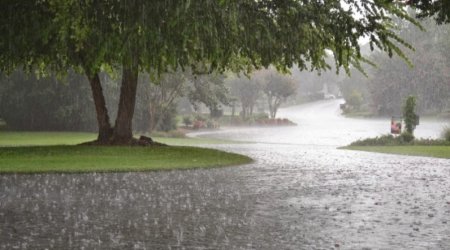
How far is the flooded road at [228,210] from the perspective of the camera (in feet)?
24.4

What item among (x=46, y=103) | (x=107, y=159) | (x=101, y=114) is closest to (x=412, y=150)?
(x=101, y=114)

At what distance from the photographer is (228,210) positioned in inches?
384

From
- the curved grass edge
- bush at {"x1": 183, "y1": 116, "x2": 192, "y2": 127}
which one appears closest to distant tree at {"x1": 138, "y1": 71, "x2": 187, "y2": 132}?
bush at {"x1": 183, "y1": 116, "x2": 192, "y2": 127}

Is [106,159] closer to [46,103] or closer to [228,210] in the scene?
[228,210]

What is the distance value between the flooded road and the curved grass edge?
1.19 meters

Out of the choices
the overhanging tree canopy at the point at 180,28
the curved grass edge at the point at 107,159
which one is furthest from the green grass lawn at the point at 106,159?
the overhanging tree canopy at the point at 180,28

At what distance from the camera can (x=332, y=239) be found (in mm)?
7535

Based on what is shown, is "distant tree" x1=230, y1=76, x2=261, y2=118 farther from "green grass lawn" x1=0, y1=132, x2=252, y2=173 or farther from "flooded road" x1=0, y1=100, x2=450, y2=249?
"flooded road" x1=0, y1=100, x2=450, y2=249

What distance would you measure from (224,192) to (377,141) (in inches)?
807

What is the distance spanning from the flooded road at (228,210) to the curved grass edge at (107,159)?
119cm

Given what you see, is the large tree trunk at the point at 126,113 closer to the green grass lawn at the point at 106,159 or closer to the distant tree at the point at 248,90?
the green grass lawn at the point at 106,159

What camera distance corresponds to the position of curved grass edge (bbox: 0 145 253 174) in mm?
16406

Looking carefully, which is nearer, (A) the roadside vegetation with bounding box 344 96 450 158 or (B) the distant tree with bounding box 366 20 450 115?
(A) the roadside vegetation with bounding box 344 96 450 158

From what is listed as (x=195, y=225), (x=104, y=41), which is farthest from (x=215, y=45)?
(x=195, y=225)
